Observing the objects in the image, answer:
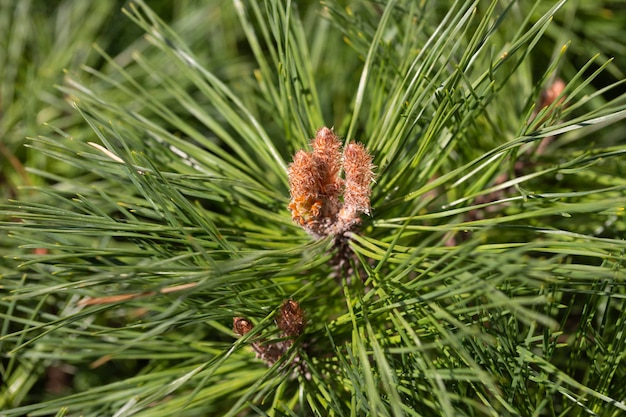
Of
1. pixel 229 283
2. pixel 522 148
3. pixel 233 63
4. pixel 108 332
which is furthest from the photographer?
pixel 233 63

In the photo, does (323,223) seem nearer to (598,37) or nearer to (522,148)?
(522,148)

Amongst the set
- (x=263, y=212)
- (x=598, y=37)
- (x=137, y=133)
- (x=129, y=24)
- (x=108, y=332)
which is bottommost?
(x=108, y=332)

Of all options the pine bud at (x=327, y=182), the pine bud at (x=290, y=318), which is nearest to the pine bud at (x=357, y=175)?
the pine bud at (x=327, y=182)

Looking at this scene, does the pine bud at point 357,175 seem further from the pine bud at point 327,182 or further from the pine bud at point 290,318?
the pine bud at point 290,318

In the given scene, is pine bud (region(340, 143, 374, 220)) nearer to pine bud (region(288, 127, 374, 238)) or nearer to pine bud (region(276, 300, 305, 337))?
pine bud (region(288, 127, 374, 238))

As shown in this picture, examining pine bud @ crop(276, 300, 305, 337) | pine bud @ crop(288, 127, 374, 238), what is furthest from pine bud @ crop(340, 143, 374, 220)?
pine bud @ crop(276, 300, 305, 337)

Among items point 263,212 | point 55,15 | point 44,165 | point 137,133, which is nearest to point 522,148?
point 263,212

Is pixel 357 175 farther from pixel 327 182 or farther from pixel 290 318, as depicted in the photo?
pixel 290 318

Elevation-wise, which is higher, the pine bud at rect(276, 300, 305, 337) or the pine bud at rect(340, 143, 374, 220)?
the pine bud at rect(340, 143, 374, 220)
